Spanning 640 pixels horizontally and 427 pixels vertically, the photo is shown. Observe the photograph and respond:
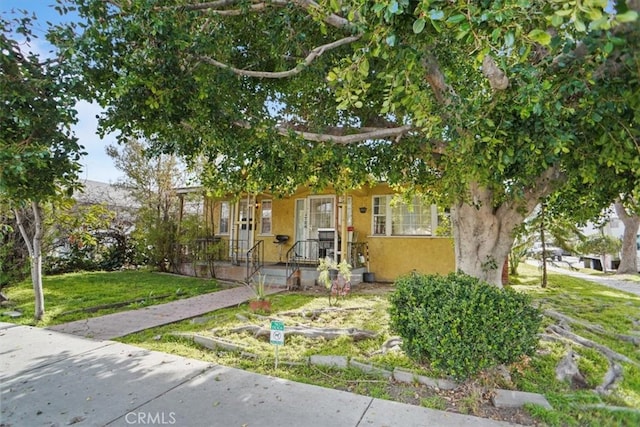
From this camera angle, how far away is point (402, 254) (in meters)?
11.8

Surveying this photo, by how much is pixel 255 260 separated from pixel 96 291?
5.00 metres

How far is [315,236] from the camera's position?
13.2 meters

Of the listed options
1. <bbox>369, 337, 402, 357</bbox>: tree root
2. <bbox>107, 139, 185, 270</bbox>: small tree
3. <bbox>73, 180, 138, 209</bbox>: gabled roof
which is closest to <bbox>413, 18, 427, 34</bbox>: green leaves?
<bbox>369, 337, 402, 357</bbox>: tree root

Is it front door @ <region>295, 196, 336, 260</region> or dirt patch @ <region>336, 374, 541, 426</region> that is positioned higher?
front door @ <region>295, 196, 336, 260</region>

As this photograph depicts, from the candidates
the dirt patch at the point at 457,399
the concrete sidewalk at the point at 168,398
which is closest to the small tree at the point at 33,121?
the concrete sidewalk at the point at 168,398

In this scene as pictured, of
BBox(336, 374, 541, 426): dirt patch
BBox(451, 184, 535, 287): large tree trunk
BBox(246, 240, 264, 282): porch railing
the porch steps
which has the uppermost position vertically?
BBox(451, 184, 535, 287): large tree trunk

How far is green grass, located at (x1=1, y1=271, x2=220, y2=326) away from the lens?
718cm

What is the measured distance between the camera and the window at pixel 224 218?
15141 millimetres

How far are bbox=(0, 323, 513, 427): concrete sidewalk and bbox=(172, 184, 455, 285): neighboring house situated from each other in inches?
271

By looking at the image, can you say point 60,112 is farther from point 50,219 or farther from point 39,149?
point 50,219

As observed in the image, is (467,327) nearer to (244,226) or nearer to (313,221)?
(313,221)

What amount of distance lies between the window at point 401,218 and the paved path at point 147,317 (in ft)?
17.2

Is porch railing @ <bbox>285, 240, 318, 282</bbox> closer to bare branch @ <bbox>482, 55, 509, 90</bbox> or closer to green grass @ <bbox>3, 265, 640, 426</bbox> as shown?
green grass @ <bbox>3, 265, 640, 426</bbox>

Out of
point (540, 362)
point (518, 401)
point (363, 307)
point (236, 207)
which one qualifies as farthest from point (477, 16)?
point (236, 207)
